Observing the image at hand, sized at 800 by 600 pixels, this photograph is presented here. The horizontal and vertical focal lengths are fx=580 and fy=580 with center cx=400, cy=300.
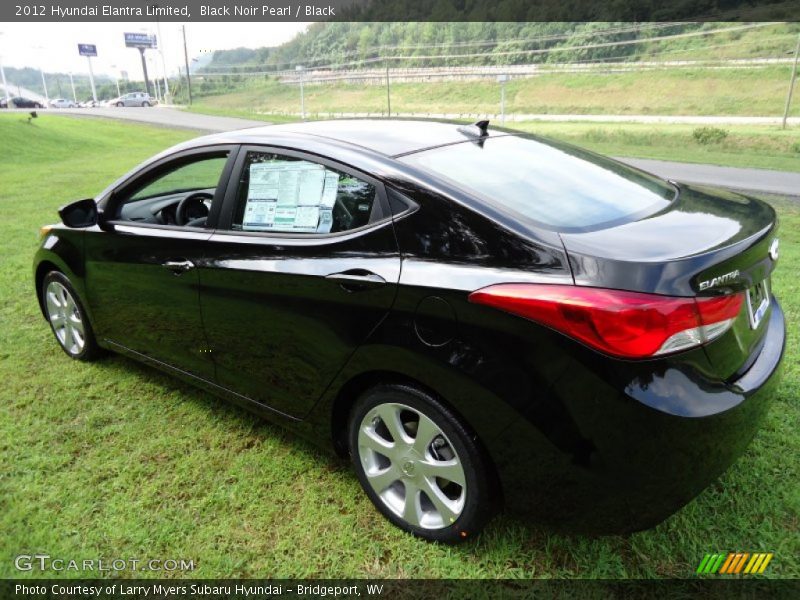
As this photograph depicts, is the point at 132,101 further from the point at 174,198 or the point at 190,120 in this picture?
the point at 174,198

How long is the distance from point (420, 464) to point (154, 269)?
1773 millimetres

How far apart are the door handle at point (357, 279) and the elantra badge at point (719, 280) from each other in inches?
40.3

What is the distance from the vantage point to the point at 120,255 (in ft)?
10.6

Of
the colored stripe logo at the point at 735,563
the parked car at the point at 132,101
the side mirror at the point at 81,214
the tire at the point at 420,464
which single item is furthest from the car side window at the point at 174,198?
the parked car at the point at 132,101

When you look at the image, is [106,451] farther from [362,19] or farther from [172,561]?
[362,19]

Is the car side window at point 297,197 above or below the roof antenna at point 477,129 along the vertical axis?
below

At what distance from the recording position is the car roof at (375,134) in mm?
2449

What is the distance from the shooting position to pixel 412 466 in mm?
2197

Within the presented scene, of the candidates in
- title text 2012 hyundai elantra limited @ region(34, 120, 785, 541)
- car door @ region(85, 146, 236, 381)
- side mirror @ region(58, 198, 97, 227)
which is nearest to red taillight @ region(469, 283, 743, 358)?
title text 2012 hyundai elantra limited @ region(34, 120, 785, 541)

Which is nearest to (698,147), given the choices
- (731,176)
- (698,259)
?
(731,176)

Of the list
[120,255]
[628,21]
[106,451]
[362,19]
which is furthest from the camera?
[362,19]

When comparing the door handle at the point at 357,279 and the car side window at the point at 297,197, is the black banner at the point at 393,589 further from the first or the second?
the car side window at the point at 297,197

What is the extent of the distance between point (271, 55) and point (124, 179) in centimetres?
14495

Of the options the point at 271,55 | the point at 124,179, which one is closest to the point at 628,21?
the point at 271,55
